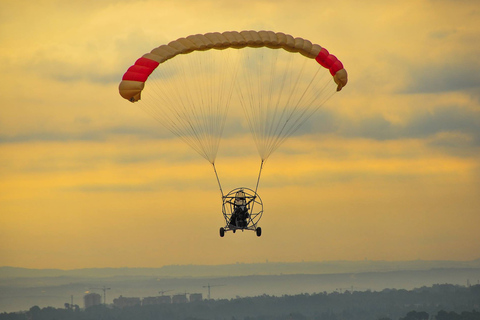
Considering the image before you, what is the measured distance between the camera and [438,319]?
194625 mm

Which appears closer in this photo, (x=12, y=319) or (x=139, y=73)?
(x=139, y=73)

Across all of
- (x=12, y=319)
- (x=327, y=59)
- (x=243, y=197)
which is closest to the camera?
(x=243, y=197)

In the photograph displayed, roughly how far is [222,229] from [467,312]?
13976 cm

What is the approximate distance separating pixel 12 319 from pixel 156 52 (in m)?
138

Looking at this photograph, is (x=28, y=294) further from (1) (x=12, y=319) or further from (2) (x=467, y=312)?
(2) (x=467, y=312)

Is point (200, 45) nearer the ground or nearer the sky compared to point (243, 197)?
nearer the sky

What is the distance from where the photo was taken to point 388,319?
193 meters

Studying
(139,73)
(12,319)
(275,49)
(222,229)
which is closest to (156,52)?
(139,73)

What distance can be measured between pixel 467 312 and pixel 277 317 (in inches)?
1397

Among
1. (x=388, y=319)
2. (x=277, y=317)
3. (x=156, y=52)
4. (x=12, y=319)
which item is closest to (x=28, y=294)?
(x=12, y=319)

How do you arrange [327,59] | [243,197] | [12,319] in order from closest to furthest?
[243,197]
[327,59]
[12,319]

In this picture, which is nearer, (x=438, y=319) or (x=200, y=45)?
(x=200, y=45)

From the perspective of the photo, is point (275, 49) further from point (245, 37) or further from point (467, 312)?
point (467, 312)

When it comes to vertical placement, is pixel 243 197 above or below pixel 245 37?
below
